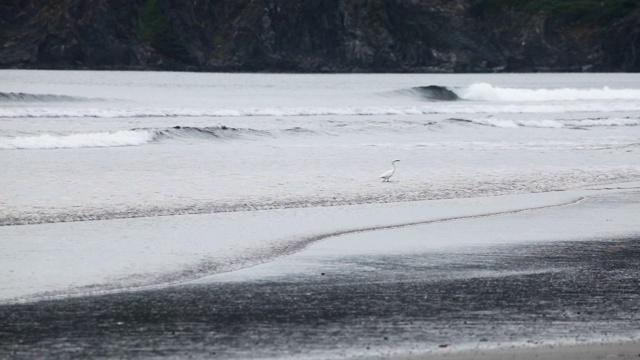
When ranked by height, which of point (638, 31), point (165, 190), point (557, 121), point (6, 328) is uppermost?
point (6, 328)

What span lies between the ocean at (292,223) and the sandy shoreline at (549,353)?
0.59ft

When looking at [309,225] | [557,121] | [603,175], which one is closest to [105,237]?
[309,225]

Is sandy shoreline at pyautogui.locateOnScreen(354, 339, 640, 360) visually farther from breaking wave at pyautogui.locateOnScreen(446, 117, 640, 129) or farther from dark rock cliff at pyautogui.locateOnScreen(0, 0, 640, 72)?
dark rock cliff at pyautogui.locateOnScreen(0, 0, 640, 72)

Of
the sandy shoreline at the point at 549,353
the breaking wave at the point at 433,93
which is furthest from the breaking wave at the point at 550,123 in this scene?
the sandy shoreline at the point at 549,353

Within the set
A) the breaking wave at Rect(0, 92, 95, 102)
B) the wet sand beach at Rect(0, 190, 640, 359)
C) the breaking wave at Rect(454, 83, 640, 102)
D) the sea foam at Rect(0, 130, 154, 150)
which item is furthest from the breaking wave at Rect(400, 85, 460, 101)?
the wet sand beach at Rect(0, 190, 640, 359)

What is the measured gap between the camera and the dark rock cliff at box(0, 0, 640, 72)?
110000 mm

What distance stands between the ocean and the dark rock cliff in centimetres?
8198

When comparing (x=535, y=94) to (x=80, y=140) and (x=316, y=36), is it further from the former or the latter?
(x=316, y=36)

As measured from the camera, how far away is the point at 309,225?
13.0m

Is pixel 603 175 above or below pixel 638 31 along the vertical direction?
above

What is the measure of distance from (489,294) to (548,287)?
66 cm

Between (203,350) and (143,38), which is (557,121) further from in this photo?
(143,38)

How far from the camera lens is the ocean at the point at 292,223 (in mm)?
7910

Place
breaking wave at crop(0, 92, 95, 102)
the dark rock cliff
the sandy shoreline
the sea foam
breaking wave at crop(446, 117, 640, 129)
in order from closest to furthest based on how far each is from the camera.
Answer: the sandy shoreline
the sea foam
breaking wave at crop(446, 117, 640, 129)
breaking wave at crop(0, 92, 95, 102)
the dark rock cliff
